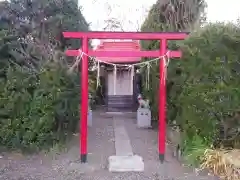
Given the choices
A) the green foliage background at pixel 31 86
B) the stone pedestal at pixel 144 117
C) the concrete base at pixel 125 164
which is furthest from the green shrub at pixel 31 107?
the stone pedestal at pixel 144 117

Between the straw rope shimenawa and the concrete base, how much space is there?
131 cm

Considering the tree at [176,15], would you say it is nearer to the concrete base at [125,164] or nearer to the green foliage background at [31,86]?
the green foliage background at [31,86]

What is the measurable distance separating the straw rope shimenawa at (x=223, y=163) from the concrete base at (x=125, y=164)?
4.29 feet

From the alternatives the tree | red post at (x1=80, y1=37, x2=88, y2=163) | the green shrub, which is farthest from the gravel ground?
the tree

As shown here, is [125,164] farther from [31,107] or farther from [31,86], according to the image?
[31,86]

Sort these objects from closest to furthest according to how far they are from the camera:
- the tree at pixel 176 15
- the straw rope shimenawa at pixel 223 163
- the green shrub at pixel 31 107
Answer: the straw rope shimenawa at pixel 223 163, the green shrub at pixel 31 107, the tree at pixel 176 15

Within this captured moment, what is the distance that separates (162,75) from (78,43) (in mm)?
3672

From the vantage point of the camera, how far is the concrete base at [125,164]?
18.9ft

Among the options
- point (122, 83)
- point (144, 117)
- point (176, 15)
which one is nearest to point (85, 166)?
point (144, 117)

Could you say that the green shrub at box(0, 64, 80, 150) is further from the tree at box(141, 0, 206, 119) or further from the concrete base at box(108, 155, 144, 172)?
the tree at box(141, 0, 206, 119)

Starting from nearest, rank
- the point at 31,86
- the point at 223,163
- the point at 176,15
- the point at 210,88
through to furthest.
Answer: the point at 223,163 → the point at 210,88 → the point at 31,86 → the point at 176,15

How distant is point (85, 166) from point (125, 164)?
876 mm

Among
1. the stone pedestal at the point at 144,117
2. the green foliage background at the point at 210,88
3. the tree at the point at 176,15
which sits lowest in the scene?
the stone pedestal at the point at 144,117

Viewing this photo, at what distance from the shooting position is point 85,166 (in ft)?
19.7
